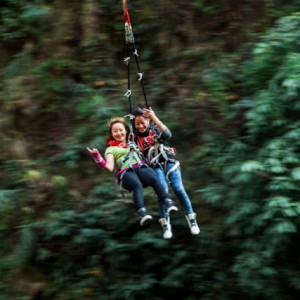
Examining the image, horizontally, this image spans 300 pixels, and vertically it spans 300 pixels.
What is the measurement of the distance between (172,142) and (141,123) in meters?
2.17

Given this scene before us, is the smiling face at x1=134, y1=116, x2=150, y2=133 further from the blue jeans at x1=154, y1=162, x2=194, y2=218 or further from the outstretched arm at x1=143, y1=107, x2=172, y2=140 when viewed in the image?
the blue jeans at x1=154, y1=162, x2=194, y2=218

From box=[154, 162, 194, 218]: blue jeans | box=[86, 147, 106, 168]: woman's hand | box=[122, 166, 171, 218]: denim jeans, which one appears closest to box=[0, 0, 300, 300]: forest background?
box=[154, 162, 194, 218]: blue jeans

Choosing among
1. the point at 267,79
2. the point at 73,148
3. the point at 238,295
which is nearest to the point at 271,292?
the point at 238,295

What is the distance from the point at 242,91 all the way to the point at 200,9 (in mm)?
1594

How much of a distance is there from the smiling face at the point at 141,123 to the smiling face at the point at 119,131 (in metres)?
0.20

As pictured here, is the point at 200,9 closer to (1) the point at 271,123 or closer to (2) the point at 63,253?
(1) the point at 271,123

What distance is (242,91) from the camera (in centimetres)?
883

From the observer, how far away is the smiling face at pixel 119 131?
712cm

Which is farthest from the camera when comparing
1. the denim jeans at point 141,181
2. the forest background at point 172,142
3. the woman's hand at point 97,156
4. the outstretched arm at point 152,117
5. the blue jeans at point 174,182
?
the forest background at point 172,142

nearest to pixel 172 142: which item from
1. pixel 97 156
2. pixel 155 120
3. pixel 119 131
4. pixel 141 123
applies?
pixel 119 131

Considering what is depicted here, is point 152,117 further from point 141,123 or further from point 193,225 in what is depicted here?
point 193,225

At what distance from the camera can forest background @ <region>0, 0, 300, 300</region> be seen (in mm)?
7859

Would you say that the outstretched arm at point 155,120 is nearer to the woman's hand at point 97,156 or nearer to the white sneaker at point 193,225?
the woman's hand at point 97,156

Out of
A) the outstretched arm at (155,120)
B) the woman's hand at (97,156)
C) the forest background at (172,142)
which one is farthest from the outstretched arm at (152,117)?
the forest background at (172,142)
